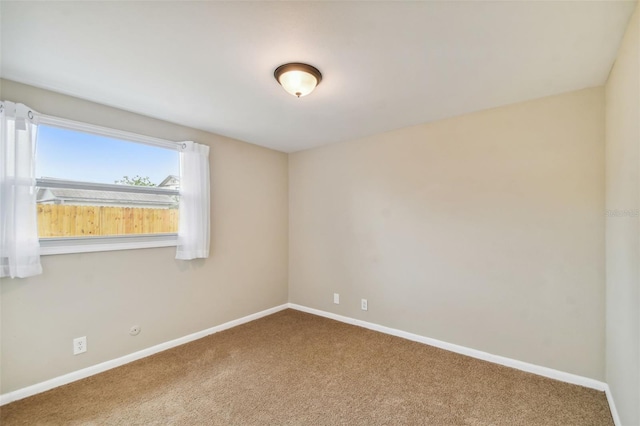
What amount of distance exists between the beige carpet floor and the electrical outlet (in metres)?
0.25

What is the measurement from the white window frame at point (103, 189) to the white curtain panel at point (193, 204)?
0.11m

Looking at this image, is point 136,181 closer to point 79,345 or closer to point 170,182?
point 170,182

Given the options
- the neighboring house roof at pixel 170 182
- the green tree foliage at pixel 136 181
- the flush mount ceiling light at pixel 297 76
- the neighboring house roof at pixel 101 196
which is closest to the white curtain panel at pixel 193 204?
the neighboring house roof at pixel 170 182

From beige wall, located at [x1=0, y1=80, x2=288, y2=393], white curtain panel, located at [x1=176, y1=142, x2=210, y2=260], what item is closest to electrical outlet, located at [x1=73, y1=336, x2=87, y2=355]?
beige wall, located at [x1=0, y1=80, x2=288, y2=393]

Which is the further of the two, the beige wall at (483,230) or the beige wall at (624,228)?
the beige wall at (483,230)

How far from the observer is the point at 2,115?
201 centimetres

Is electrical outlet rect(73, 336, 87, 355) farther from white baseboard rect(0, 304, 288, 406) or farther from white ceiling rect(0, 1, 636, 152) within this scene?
white ceiling rect(0, 1, 636, 152)

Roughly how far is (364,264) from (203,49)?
107 inches

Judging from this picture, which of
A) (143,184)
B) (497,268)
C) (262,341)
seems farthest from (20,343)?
(497,268)

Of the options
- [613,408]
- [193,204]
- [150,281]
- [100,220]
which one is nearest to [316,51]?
[193,204]

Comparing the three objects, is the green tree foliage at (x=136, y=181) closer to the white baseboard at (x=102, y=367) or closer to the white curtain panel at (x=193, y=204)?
the white curtain panel at (x=193, y=204)

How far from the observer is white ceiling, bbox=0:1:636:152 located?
1.45 meters

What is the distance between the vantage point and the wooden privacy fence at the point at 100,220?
2.27 meters

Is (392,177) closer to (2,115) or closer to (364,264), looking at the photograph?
(364,264)
